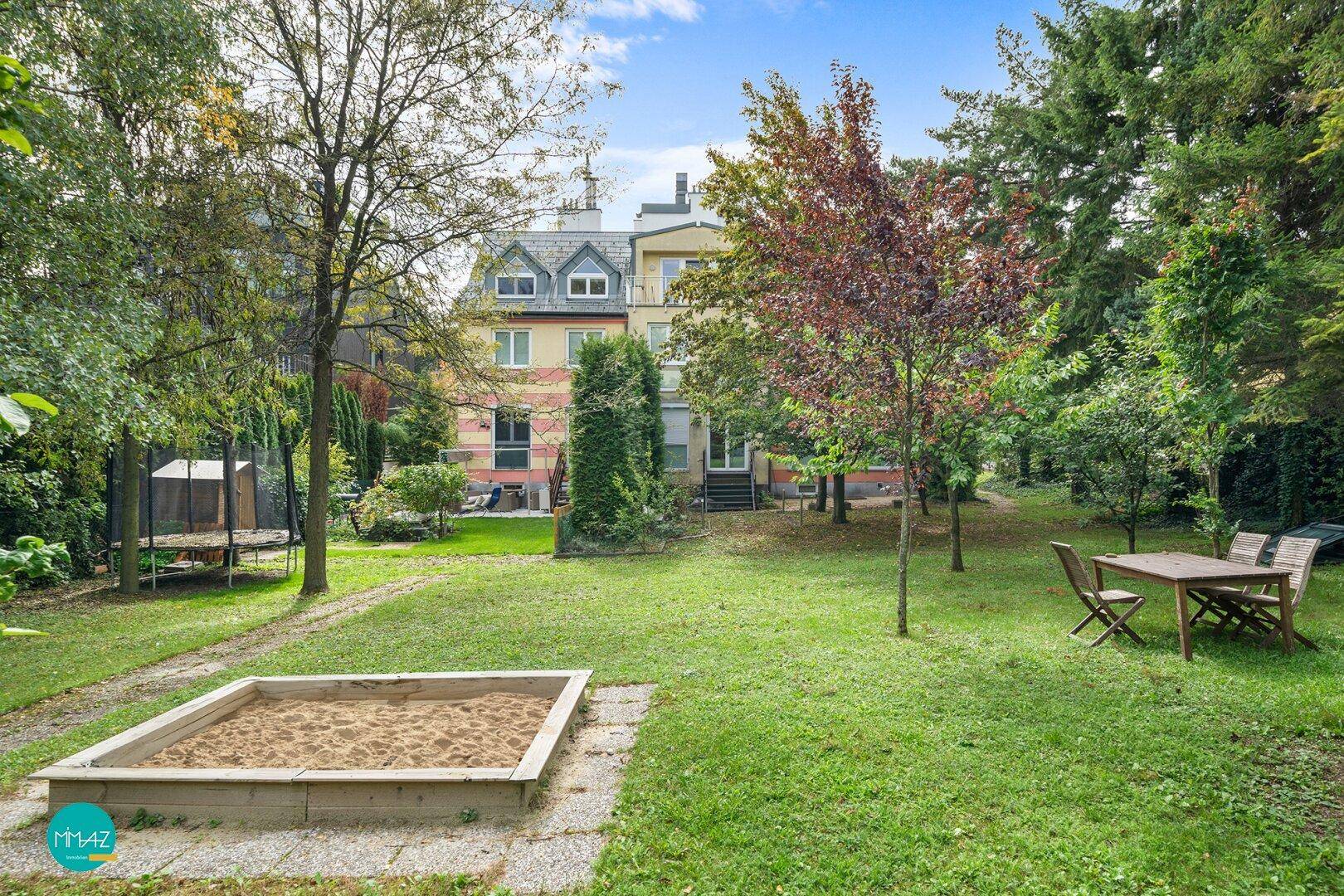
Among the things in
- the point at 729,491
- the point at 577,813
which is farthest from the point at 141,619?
the point at 729,491

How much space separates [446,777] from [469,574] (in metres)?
8.81

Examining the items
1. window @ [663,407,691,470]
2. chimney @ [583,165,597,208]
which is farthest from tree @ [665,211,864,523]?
window @ [663,407,691,470]

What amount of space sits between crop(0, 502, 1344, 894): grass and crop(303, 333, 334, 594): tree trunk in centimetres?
205

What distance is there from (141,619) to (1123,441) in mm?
13972

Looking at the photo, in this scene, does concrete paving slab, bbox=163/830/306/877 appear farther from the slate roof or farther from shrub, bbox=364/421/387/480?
the slate roof

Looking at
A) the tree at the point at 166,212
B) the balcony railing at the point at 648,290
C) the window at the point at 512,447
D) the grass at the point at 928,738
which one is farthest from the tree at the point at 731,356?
the window at the point at 512,447

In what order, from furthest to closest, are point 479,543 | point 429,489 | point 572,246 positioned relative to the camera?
point 572,246 < point 429,489 < point 479,543

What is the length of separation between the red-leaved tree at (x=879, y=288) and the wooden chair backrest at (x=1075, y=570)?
153 cm

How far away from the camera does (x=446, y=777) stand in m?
3.86

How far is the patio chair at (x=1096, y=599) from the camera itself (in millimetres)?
7016

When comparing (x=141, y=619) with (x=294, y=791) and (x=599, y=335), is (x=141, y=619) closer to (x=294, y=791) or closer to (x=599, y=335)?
(x=294, y=791)

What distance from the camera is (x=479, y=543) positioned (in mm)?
16484

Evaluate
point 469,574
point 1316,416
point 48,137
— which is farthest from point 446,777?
point 1316,416

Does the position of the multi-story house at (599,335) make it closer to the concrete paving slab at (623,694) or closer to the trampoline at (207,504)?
the trampoline at (207,504)
